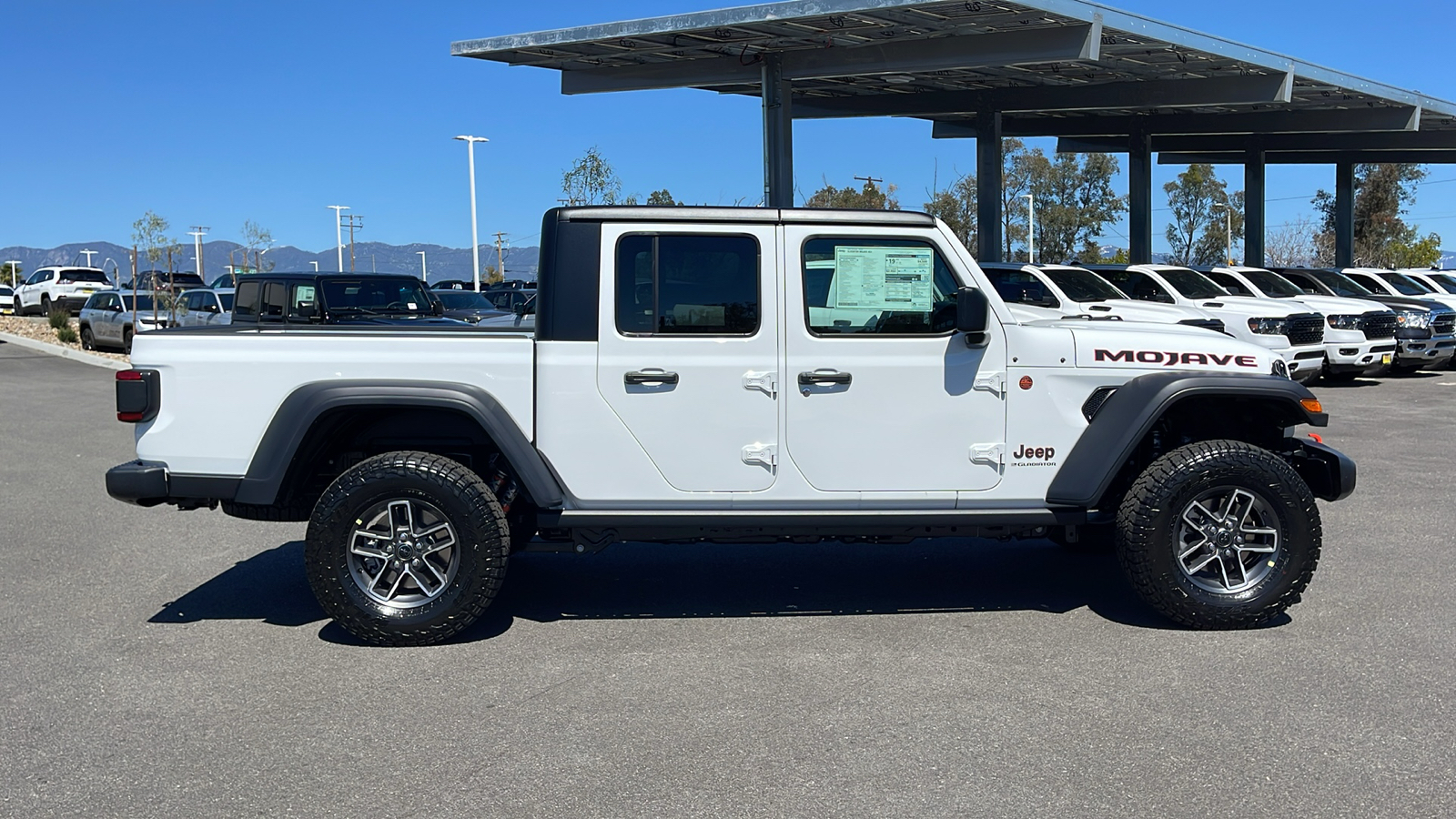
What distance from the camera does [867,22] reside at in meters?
18.9

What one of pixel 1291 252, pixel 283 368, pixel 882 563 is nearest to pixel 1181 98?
pixel 882 563

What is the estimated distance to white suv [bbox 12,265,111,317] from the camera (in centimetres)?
4103

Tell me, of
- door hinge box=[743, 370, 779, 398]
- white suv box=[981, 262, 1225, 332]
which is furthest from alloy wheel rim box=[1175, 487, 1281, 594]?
white suv box=[981, 262, 1225, 332]

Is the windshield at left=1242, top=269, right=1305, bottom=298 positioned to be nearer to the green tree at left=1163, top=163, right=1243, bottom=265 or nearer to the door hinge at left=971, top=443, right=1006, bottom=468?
the door hinge at left=971, top=443, right=1006, bottom=468

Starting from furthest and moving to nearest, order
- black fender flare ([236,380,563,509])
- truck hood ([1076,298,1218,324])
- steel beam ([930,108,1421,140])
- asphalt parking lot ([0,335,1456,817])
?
steel beam ([930,108,1421,140])
truck hood ([1076,298,1218,324])
black fender flare ([236,380,563,509])
asphalt parking lot ([0,335,1456,817])

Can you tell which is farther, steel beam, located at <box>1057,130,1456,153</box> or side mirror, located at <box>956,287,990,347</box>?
steel beam, located at <box>1057,130,1456,153</box>

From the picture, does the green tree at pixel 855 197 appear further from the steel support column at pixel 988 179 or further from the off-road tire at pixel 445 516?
the off-road tire at pixel 445 516

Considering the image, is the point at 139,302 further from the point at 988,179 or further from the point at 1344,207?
the point at 1344,207

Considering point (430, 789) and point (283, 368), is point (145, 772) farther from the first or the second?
point (283, 368)

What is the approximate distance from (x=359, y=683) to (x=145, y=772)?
1059 mm

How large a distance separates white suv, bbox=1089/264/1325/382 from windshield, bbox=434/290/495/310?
11.2 m

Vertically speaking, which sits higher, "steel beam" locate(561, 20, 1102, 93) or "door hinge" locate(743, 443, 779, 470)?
"steel beam" locate(561, 20, 1102, 93)

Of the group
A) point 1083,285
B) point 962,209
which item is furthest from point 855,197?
point 1083,285

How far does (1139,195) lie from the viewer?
3272 centimetres
